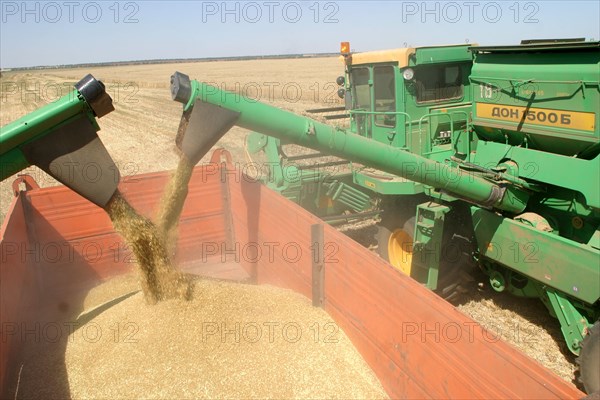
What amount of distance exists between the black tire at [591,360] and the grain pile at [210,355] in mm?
1473

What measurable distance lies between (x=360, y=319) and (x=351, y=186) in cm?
310

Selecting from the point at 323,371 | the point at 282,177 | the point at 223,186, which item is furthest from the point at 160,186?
the point at 323,371

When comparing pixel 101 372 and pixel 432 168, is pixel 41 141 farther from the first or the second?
pixel 432 168

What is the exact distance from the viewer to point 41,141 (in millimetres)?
2840

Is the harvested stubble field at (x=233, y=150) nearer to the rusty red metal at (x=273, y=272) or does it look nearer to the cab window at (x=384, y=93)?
the rusty red metal at (x=273, y=272)

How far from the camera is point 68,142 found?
2.92 m

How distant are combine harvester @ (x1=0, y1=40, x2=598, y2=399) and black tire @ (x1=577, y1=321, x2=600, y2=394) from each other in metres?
1.19

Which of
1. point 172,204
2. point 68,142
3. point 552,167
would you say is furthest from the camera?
point 172,204

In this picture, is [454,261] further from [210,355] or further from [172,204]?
[172,204]

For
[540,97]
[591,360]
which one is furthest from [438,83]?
[591,360]

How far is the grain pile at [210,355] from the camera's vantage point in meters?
3.26

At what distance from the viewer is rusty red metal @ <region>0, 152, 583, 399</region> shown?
2.34 m

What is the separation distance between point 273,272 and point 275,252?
10.7 inches

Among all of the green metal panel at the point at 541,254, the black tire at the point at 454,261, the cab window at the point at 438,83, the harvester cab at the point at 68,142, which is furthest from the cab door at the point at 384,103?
the harvester cab at the point at 68,142
